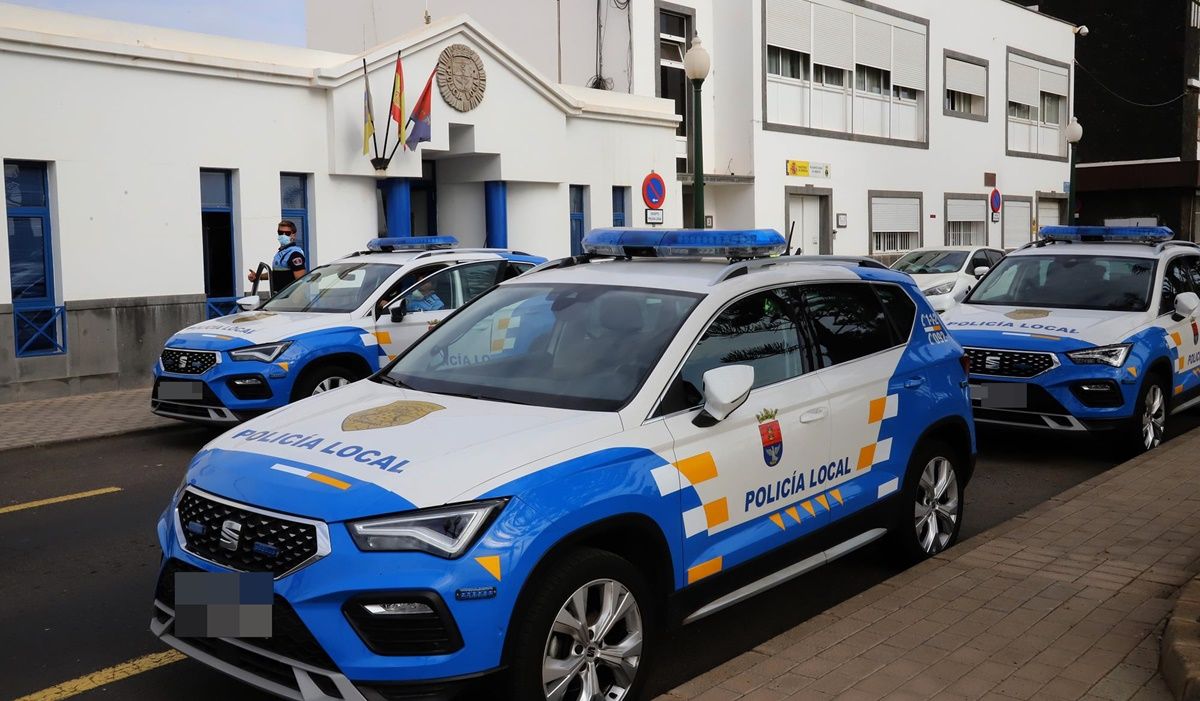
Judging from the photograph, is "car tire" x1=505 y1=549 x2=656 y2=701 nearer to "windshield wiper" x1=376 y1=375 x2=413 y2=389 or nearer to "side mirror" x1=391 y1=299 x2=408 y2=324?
"windshield wiper" x1=376 y1=375 x2=413 y2=389

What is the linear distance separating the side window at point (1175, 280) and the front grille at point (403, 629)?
7850mm

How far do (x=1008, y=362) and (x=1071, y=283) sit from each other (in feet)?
5.31

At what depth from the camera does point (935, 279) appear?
20266 millimetres

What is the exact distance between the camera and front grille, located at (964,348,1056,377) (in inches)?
343

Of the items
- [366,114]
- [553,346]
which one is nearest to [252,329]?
[553,346]

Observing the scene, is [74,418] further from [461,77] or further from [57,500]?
[461,77]

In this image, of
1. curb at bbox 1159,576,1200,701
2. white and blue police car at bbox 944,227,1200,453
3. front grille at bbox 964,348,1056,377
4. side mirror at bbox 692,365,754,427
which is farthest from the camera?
front grille at bbox 964,348,1056,377

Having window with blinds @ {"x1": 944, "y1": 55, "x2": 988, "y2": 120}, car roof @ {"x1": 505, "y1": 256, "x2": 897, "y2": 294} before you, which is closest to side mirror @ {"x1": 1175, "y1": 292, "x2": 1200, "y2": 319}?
car roof @ {"x1": 505, "y1": 256, "x2": 897, "y2": 294}

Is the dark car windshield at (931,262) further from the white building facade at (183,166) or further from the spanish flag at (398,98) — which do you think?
the spanish flag at (398,98)

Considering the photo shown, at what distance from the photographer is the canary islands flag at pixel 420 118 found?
56.5 ft

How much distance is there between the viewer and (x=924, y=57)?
32.7 meters

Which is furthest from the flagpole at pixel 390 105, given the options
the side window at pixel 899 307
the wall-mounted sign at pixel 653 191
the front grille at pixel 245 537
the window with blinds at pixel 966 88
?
the window with blinds at pixel 966 88

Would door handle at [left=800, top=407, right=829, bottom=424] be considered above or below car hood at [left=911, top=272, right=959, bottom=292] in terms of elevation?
below

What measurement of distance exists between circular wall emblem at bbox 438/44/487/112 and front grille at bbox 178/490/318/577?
14.8 m
